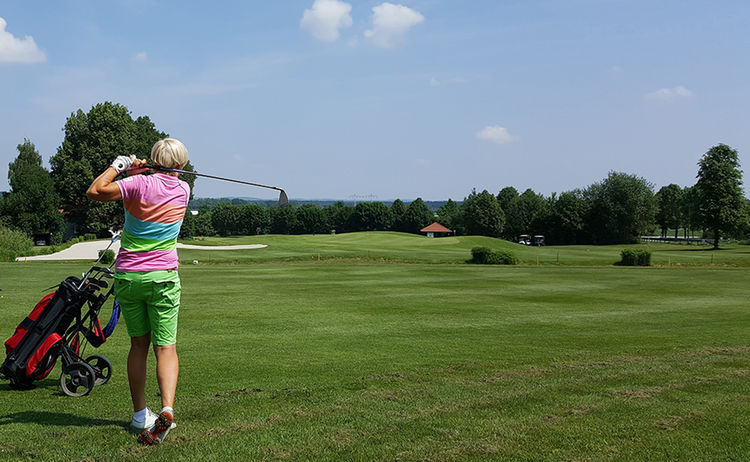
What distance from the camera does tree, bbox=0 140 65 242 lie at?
7631 centimetres

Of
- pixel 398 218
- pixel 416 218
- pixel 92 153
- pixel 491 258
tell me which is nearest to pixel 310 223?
pixel 398 218

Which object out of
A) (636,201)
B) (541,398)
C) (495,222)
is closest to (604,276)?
(541,398)

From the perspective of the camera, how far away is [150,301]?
524cm

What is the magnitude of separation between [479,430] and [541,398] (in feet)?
5.49

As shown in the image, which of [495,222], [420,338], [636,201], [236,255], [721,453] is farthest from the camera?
[495,222]

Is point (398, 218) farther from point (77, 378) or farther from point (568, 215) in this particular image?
point (77, 378)

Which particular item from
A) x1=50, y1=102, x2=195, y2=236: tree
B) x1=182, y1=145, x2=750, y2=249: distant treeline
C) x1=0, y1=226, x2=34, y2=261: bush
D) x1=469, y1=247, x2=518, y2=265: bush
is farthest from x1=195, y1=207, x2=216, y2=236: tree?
x1=469, y1=247, x2=518, y2=265: bush

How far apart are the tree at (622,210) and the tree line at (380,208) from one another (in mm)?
186

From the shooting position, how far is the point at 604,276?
36906mm

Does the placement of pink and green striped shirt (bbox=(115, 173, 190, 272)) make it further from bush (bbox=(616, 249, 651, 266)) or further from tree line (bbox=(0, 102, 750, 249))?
tree line (bbox=(0, 102, 750, 249))

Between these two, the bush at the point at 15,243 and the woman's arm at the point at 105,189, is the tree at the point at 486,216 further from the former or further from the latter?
the woman's arm at the point at 105,189

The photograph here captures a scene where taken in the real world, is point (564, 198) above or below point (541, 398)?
above

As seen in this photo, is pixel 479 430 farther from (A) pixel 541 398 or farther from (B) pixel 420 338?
(B) pixel 420 338

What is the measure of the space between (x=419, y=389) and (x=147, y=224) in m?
3.71
